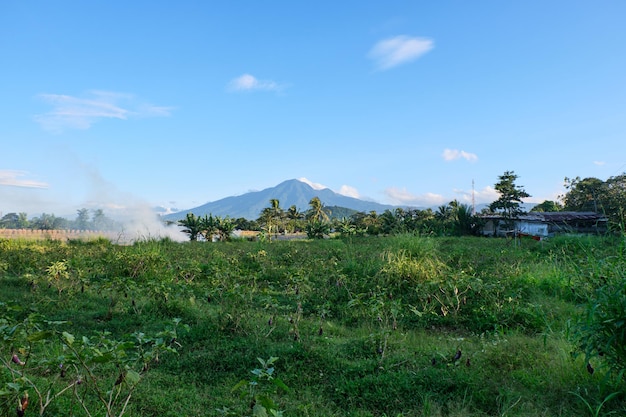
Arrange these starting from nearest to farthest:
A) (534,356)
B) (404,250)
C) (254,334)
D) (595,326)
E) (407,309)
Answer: (595,326) → (534,356) → (254,334) → (407,309) → (404,250)

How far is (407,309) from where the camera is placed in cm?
545

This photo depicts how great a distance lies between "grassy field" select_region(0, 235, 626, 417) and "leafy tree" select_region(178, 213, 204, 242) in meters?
13.6

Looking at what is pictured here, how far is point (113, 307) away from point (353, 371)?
3.30m

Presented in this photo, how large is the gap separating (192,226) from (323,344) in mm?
18420

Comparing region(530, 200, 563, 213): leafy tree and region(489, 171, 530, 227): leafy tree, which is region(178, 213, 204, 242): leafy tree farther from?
region(530, 200, 563, 213): leafy tree

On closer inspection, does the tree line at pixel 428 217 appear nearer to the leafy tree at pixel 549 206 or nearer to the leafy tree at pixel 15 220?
the leafy tree at pixel 549 206

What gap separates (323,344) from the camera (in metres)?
3.96

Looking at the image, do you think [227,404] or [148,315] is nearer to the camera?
[227,404]

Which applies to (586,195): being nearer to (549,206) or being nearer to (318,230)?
(549,206)

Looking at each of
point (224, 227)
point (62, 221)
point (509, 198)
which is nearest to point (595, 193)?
point (509, 198)

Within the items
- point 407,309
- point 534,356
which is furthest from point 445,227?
point 534,356

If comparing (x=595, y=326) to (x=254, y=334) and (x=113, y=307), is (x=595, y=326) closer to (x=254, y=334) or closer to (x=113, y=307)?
(x=254, y=334)

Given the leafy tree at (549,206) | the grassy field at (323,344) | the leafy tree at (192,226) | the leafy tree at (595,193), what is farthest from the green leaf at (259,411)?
the leafy tree at (549,206)

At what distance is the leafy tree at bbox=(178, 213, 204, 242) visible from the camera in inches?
829
